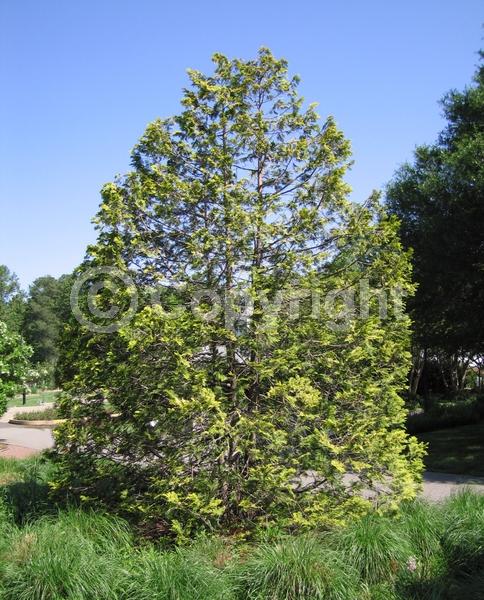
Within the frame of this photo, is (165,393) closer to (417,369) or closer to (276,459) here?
(276,459)

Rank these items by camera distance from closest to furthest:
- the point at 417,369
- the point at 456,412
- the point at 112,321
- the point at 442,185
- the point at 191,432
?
1. the point at 191,432
2. the point at 112,321
3. the point at 442,185
4. the point at 456,412
5. the point at 417,369

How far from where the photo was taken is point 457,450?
14.9m

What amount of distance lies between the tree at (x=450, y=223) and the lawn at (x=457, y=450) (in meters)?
2.45

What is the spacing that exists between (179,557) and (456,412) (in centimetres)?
1782

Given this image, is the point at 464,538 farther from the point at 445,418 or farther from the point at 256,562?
the point at 445,418

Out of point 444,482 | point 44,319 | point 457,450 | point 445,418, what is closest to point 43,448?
point 444,482

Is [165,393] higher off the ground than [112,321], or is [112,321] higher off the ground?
[112,321]

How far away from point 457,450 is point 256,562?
1150cm

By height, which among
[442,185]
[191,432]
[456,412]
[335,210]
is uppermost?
[442,185]

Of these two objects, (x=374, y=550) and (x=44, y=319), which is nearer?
(x=374, y=550)

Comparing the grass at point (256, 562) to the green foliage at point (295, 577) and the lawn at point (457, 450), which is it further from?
the lawn at point (457, 450)

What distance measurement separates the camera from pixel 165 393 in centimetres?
595

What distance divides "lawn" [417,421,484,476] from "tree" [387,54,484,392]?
2448mm

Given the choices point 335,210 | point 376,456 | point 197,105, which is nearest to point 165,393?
point 376,456
